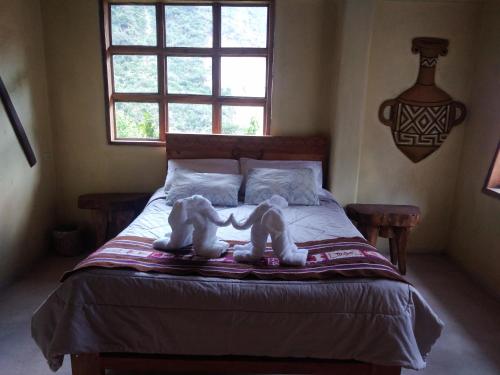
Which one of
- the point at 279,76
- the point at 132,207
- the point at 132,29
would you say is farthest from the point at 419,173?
the point at 132,29

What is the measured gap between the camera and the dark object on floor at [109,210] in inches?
125

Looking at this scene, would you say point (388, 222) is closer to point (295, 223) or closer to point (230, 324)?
point (295, 223)

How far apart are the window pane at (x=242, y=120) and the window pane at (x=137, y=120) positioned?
65 cm

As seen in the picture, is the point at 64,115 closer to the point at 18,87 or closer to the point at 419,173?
the point at 18,87

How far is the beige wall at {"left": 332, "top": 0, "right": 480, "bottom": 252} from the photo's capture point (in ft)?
10.4

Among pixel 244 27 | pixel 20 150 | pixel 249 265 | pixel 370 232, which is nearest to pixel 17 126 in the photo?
pixel 20 150

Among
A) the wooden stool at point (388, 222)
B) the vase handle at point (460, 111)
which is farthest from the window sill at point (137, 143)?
the vase handle at point (460, 111)

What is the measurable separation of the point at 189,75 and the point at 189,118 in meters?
0.39

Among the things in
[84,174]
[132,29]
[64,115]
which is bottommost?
[84,174]

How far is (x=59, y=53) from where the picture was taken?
130 inches

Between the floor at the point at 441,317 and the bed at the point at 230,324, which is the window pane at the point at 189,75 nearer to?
the floor at the point at 441,317

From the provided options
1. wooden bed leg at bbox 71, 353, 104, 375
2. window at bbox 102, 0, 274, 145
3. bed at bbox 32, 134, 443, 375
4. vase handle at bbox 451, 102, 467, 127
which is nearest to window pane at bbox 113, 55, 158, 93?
window at bbox 102, 0, 274, 145

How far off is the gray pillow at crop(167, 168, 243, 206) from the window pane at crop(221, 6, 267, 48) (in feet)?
4.15

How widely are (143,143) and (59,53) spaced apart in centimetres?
107
